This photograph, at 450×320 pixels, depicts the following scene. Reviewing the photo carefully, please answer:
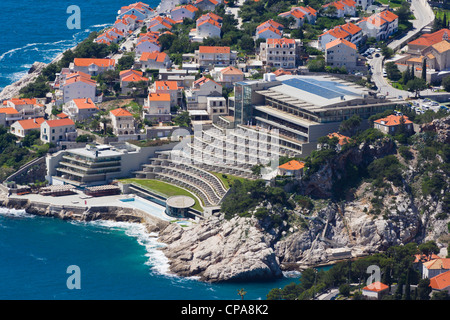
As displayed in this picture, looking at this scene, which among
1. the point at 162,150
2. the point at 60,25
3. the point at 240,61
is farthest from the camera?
the point at 60,25

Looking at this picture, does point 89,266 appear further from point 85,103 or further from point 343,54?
point 343,54

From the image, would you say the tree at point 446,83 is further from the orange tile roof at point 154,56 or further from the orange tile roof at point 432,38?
the orange tile roof at point 154,56

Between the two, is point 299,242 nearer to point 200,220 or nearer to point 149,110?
point 200,220

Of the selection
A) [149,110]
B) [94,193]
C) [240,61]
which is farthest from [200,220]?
[240,61]

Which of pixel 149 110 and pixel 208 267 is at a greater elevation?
pixel 149 110

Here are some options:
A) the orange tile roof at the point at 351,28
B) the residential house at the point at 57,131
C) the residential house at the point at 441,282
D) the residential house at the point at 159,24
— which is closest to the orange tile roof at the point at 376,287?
the residential house at the point at 441,282

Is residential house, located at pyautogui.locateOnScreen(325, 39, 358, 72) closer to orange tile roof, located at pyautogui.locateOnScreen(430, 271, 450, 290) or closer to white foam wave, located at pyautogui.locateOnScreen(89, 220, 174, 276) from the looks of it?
white foam wave, located at pyautogui.locateOnScreen(89, 220, 174, 276)

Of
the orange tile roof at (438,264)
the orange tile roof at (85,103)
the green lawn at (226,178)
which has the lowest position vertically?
the orange tile roof at (438,264)
